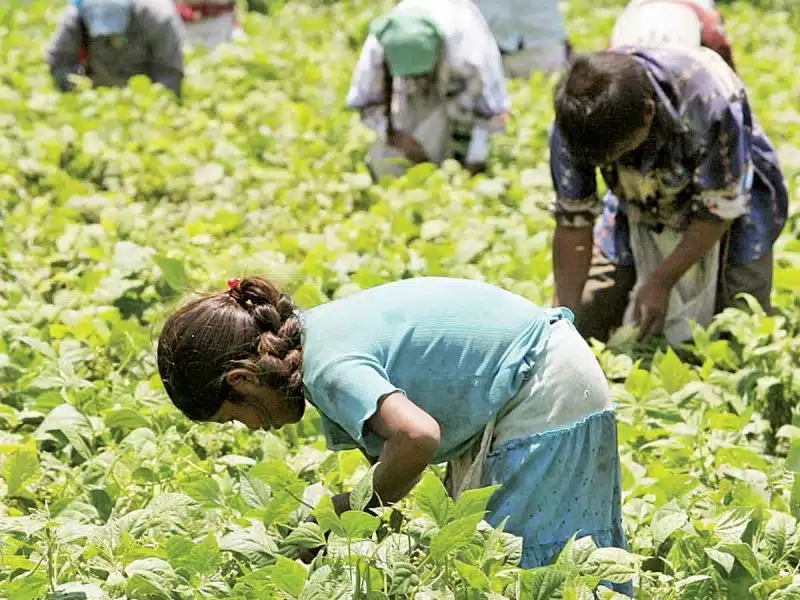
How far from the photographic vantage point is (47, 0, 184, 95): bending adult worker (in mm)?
7402

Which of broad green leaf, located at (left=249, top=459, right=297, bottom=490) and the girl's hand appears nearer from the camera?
the girl's hand

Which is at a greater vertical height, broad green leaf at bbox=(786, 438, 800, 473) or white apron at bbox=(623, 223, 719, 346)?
broad green leaf at bbox=(786, 438, 800, 473)

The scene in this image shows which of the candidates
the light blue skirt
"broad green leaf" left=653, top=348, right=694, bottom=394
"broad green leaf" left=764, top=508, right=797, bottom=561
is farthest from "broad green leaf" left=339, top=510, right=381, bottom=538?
"broad green leaf" left=653, top=348, right=694, bottom=394

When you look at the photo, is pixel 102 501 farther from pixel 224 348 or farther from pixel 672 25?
pixel 672 25

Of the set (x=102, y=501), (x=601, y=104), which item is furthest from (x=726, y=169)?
(x=102, y=501)

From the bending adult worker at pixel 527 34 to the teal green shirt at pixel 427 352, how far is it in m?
5.51

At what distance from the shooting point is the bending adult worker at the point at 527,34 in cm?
799

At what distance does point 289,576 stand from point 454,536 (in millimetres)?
271

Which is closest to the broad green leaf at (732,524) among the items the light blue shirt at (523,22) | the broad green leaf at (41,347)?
the broad green leaf at (41,347)

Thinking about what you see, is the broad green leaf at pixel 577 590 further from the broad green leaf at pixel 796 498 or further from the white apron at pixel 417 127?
the white apron at pixel 417 127

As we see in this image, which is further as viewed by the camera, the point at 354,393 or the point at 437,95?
the point at 437,95

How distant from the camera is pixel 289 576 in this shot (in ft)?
7.82

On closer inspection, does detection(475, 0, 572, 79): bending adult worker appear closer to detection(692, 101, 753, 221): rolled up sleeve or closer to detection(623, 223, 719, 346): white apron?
detection(623, 223, 719, 346): white apron

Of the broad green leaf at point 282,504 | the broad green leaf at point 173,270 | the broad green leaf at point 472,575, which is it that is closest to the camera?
the broad green leaf at point 472,575
